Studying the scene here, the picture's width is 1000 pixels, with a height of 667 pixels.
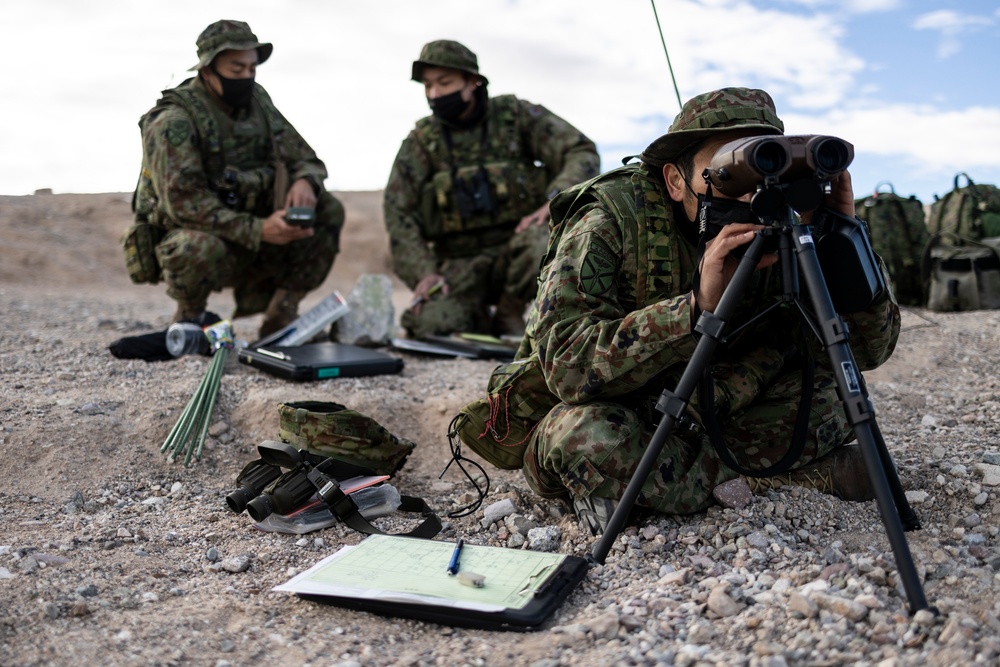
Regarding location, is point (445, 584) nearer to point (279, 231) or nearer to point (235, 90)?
point (279, 231)

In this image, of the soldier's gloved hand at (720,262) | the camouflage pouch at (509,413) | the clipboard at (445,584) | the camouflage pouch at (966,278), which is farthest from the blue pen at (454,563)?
the camouflage pouch at (966,278)

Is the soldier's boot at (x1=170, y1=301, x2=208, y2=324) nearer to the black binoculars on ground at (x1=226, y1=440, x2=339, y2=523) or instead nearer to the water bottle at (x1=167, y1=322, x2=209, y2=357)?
the water bottle at (x1=167, y1=322, x2=209, y2=357)

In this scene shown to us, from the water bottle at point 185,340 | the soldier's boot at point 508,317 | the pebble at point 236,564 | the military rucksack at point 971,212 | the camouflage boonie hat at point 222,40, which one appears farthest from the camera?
the military rucksack at point 971,212

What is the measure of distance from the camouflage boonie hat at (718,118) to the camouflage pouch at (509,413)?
0.76 meters

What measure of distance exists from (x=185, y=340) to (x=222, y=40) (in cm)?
192

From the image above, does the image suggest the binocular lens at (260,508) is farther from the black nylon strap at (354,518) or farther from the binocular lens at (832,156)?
the binocular lens at (832,156)

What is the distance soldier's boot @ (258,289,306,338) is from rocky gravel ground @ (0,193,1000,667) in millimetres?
1620

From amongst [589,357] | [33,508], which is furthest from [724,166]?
[33,508]

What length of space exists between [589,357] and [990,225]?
5.91 metres

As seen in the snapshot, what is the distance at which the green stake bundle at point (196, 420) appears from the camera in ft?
11.5

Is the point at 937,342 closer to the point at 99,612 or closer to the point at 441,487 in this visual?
the point at 441,487

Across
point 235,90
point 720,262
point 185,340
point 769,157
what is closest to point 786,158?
point 769,157

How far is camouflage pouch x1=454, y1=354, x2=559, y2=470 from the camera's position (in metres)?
2.93

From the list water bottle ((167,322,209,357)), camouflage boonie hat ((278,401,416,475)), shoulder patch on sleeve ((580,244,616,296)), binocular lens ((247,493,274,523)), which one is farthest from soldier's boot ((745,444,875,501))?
water bottle ((167,322,209,357))
